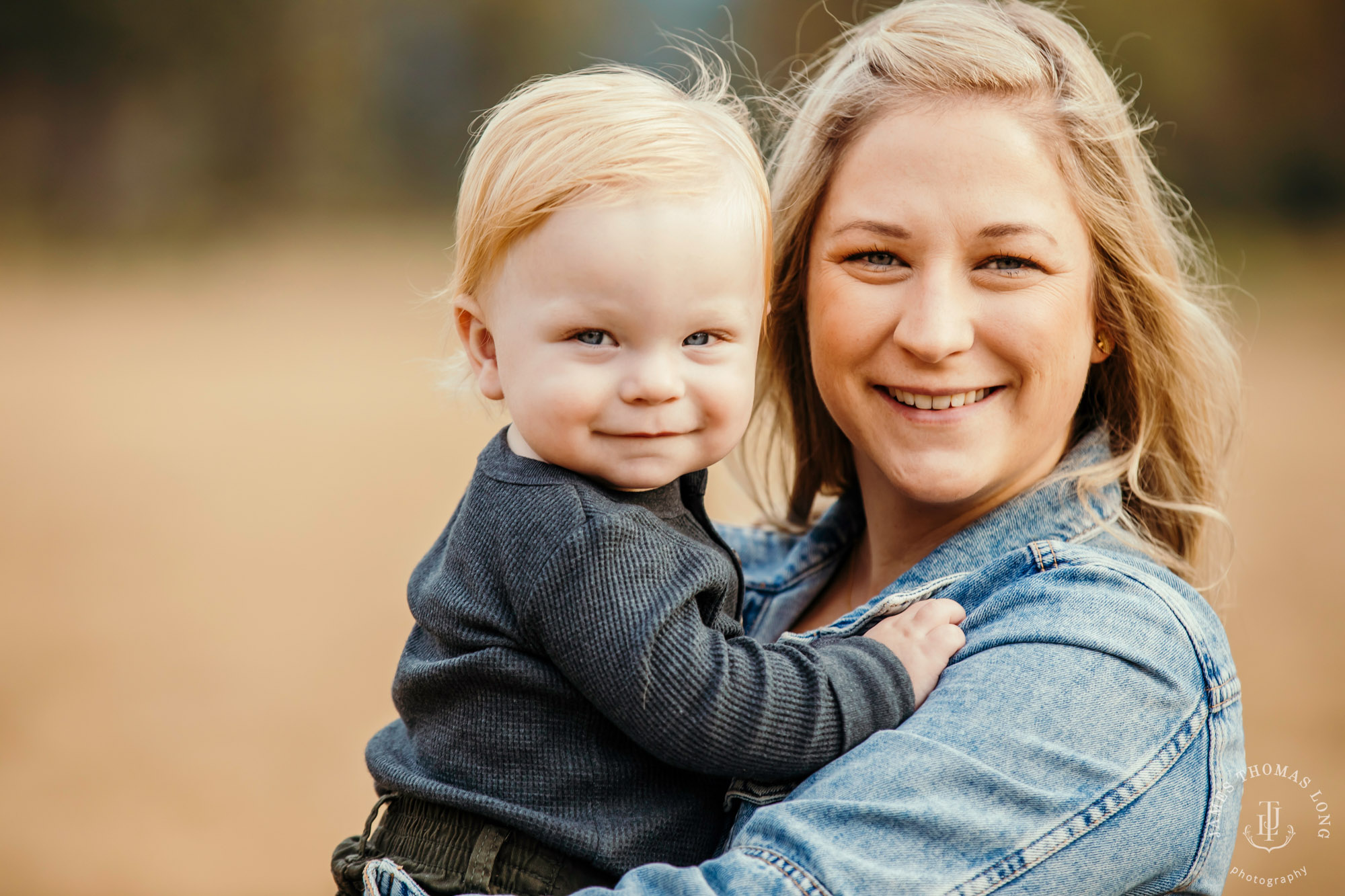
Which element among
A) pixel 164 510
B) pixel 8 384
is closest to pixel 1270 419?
pixel 164 510

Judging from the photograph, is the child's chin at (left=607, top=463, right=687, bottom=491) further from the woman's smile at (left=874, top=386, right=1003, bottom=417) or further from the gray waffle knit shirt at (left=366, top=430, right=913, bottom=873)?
the woman's smile at (left=874, top=386, right=1003, bottom=417)

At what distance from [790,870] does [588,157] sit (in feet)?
2.93

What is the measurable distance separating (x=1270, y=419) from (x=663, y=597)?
11.6 m

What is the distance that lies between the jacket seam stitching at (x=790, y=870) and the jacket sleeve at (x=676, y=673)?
0.14 meters

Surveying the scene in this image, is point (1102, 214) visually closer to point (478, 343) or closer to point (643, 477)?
point (643, 477)

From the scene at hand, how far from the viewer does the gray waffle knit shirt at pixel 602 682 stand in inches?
53.7

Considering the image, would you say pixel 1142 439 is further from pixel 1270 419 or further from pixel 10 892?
pixel 1270 419

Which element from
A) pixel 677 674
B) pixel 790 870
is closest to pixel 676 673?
pixel 677 674

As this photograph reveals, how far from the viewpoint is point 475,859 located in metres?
1.47

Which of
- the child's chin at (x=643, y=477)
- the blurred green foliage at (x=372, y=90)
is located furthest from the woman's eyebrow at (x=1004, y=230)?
the blurred green foliage at (x=372, y=90)

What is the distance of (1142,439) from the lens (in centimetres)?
196

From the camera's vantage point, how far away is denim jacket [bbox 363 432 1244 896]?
49.4 inches

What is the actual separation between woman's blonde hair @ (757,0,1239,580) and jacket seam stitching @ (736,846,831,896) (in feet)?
2.84

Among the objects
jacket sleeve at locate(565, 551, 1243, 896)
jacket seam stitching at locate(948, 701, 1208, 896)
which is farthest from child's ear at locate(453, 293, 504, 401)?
jacket seam stitching at locate(948, 701, 1208, 896)
